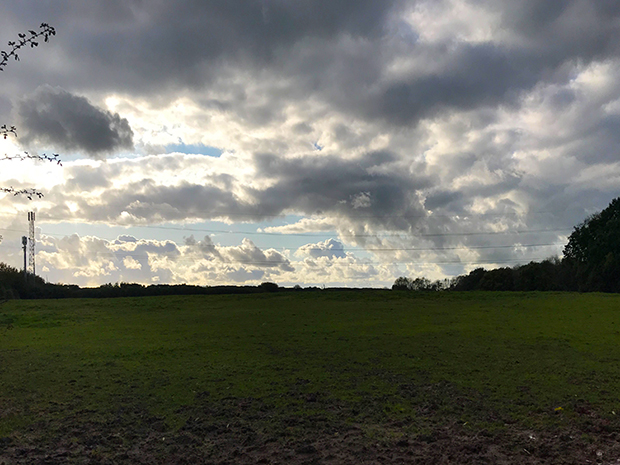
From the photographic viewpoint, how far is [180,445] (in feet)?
24.4

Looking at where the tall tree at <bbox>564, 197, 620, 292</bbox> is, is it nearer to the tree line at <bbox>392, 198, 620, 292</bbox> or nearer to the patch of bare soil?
the tree line at <bbox>392, 198, 620, 292</bbox>

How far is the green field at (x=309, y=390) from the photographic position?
24.6 feet

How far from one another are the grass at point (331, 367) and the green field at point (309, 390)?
58 millimetres

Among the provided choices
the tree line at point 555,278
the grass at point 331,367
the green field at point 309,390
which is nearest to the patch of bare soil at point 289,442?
the green field at point 309,390

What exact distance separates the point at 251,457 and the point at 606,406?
6975mm

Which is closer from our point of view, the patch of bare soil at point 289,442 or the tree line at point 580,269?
the patch of bare soil at point 289,442

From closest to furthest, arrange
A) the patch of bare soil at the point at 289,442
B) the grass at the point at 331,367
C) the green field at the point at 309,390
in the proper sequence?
the patch of bare soil at the point at 289,442
the green field at the point at 309,390
the grass at the point at 331,367

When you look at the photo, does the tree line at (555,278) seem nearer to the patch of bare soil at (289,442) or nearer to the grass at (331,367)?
the grass at (331,367)

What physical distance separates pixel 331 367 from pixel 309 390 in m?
2.75

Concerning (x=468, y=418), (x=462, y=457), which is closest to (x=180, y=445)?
(x=462, y=457)

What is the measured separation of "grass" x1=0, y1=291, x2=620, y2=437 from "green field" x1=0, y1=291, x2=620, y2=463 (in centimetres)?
6

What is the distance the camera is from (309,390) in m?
10.6

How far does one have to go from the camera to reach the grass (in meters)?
9.28

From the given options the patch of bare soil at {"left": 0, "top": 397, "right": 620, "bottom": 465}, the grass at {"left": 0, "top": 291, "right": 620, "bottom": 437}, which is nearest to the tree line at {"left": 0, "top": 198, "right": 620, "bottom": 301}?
the grass at {"left": 0, "top": 291, "right": 620, "bottom": 437}
